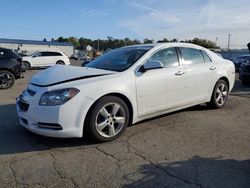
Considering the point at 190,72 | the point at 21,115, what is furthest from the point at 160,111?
the point at 21,115

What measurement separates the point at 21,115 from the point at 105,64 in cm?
177

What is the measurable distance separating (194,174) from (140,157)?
0.81 metres

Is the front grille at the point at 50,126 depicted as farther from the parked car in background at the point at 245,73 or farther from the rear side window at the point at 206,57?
the parked car in background at the point at 245,73

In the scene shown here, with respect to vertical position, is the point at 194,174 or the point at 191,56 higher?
the point at 191,56

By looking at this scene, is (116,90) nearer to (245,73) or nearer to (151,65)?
(151,65)

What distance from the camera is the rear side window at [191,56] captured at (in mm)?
6375

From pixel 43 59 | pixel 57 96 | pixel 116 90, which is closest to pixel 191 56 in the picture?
pixel 116 90

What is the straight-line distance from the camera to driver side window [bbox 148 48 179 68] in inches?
232

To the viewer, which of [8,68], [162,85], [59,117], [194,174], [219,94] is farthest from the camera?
[8,68]

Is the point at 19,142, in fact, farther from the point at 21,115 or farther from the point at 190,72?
the point at 190,72

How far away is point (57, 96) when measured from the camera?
15.1 ft

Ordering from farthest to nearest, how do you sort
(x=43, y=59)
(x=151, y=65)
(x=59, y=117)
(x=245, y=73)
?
(x=43, y=59) → (x=245, y=73) → (x=151, y=65) → (x=59, y=117)

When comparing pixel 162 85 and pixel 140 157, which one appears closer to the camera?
pixel 140 157

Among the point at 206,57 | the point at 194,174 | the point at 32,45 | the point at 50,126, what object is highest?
the point at 32,45
